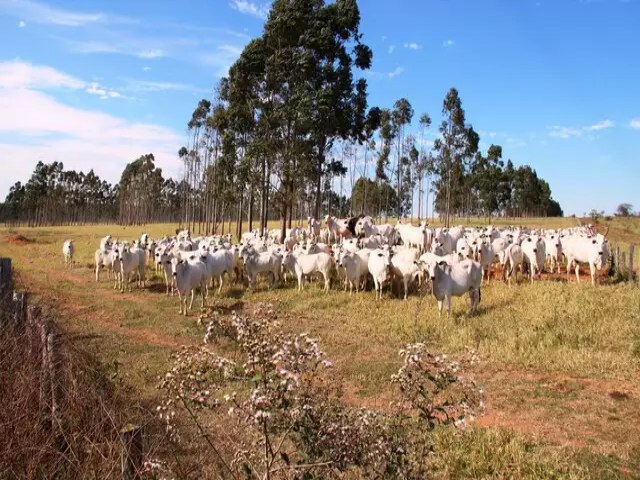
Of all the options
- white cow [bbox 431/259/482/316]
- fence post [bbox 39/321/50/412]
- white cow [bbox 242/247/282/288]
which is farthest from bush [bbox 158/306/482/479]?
white cow [bbox 242/247/282/288]

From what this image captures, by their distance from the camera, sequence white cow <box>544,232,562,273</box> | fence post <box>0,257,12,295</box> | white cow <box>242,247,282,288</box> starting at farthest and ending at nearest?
white cow <box>544,232,562,273</box> < white cow <box>242,247,282,288</box> < fence post <box>0,257,12,295</box>

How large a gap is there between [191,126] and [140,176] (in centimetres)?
3744

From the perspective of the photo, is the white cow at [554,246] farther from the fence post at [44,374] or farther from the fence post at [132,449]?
the fence post at [132,449]

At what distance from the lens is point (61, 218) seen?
106062 millimetres

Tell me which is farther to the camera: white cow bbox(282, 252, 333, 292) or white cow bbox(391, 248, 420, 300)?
white cow bbox(282, 252, 333, 292)

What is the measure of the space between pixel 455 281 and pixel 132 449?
13.0 m

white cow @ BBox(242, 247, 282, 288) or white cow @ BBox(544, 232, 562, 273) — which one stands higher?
white cow @ BBox(544, 232, 562, 273)

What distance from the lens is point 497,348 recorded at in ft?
40.7

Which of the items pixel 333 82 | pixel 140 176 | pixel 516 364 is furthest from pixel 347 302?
pixel 140 176

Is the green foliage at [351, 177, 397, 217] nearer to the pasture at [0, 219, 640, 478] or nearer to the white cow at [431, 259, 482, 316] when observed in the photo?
the pasture at [0, 219, 640, 478]

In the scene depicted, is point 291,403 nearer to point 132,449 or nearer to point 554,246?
point 132,449

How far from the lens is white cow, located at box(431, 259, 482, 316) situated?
53.6ft

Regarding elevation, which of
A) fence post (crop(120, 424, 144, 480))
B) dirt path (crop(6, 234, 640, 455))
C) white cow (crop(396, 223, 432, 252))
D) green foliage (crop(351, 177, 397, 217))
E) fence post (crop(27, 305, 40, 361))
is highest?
Answer: green foliage (crop(351, 177, 397, 217))

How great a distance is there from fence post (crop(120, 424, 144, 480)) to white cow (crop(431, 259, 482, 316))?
40.8 ft
